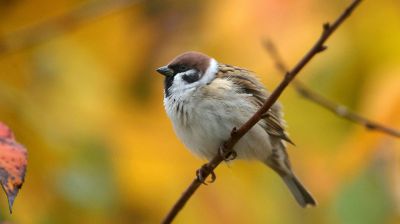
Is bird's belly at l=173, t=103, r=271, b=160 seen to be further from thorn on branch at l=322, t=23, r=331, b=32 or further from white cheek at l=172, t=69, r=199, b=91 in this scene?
thorn on branch at l=322, t=23, r=331, b=32

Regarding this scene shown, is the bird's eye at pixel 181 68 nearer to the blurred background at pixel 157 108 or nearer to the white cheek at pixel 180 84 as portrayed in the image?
the white cheek at pixel 180 84

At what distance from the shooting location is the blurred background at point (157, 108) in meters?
2.30

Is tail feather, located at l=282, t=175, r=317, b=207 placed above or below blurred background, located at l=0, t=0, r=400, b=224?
below

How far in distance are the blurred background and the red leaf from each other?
0.99m

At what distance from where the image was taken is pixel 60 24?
2562mm

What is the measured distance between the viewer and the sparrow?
2.54 metres

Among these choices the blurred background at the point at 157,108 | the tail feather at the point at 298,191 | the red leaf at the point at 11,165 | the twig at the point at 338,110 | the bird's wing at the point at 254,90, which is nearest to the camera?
the red leaf at the point at 11,165

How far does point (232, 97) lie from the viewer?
8.68 ft

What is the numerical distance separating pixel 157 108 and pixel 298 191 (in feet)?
2.49

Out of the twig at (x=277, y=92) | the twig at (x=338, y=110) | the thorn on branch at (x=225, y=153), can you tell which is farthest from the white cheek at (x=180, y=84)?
the twig at (x=277, y=92)

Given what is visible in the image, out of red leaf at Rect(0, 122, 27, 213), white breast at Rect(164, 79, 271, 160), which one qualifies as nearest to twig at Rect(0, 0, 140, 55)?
white breast at Rect(164, 79, 271, 160)

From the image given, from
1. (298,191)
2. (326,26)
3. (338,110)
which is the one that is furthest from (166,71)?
(326,26)

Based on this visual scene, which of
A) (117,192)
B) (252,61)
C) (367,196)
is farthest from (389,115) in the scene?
(117,192)

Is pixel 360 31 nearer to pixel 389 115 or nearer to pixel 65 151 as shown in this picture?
pixel 389 115
